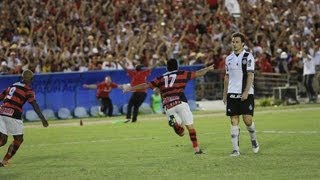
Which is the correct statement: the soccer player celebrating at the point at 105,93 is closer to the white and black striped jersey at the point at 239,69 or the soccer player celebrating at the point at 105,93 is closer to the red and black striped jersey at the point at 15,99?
the red and black striped jersey at the point at 15,99

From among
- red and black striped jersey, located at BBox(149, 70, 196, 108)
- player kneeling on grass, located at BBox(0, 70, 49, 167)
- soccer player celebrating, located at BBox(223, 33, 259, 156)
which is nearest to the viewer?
soccer player celebrating, located at BBox(223, 33, 259, 156)

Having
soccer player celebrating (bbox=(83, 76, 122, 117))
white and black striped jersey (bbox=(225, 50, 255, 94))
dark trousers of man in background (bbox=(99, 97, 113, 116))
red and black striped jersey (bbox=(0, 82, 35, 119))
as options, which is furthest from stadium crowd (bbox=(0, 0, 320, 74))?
white and black striped jersey (bbox=(225, 50, 255, 94))

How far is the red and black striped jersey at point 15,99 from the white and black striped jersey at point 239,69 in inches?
154

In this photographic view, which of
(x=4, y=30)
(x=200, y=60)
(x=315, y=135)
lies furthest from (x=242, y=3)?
(x=315, y=135)

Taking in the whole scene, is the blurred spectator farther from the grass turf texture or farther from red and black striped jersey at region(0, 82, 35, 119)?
red and black striped jersey at region(0, 82, 35, 119)

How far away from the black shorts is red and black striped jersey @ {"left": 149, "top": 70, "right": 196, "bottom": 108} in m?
1.36

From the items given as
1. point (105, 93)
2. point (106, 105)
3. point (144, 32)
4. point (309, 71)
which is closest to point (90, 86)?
point (105, 93)

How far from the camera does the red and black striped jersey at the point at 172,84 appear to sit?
1752cm

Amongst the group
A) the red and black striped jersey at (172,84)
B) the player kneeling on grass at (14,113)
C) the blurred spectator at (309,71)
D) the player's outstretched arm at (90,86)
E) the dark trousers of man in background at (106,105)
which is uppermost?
the blurred spectator at (309,71)

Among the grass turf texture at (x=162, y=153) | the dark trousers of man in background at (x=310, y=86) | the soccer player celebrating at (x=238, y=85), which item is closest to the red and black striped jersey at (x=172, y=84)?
the grass turf texture at (x=162, y=153)

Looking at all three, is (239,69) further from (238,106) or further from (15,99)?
(15,99)

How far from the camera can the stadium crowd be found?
34656 millimetres

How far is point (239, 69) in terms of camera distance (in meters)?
16.5

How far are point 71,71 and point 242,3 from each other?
38.2 ft
